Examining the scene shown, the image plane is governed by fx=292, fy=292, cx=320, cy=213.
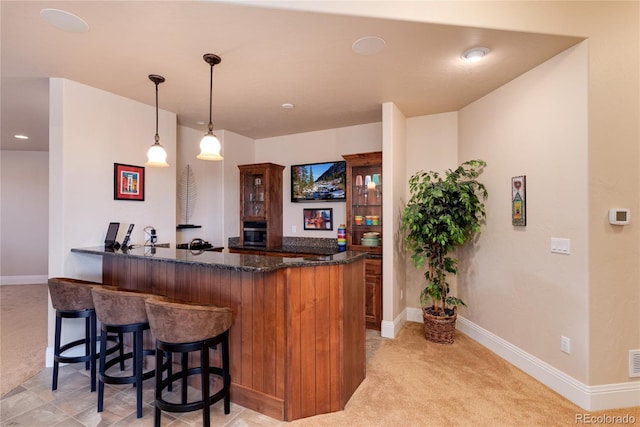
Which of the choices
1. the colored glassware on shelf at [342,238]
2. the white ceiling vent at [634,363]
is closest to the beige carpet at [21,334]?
the colored glassware on shelf at [342,238]

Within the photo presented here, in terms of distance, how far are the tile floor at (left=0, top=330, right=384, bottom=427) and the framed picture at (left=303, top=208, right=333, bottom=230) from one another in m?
2.83

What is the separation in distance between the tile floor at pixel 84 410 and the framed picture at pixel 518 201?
2.69 meters

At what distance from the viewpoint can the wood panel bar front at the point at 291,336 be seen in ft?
6.75

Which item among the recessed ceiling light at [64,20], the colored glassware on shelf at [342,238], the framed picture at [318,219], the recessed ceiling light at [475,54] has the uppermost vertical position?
the recessed ceiling light at [64,20]

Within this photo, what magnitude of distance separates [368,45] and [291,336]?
2.24 meters

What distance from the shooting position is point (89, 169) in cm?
302

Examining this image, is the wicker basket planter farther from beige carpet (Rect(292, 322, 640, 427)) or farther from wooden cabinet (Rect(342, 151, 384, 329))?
wooden cabinet (Rect(342, 151, 384, 329))

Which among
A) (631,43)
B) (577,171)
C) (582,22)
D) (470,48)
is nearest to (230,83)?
(470,48)

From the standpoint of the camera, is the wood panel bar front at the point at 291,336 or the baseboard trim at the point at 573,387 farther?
the baseboard trim at the point at 573,387

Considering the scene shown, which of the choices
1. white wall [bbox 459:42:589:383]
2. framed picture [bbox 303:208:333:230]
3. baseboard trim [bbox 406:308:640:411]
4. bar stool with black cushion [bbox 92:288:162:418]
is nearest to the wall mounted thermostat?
white wall [bbox 459:42:589:383]

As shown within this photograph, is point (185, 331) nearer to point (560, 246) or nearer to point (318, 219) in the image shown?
point (560, 246)

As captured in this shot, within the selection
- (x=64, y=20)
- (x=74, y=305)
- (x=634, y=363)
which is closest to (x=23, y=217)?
(x=74, y=305)

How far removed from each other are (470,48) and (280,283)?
233 cm

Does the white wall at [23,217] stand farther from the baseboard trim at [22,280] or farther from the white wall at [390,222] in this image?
the white wall at [390,222]
